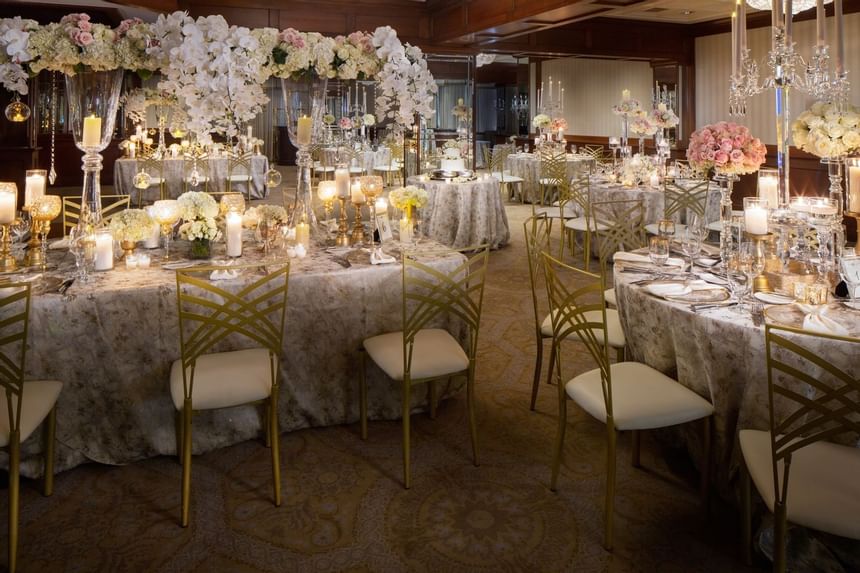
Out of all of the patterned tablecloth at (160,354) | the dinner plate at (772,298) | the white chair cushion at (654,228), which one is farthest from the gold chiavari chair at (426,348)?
the white chair cushion at (654,228)

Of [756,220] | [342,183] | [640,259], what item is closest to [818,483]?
[756,220]

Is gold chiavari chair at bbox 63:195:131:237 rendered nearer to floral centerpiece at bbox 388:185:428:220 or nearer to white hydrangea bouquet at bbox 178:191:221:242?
white hydrangea bouquet at bbox 178:191:221:242

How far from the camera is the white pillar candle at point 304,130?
3.46 m

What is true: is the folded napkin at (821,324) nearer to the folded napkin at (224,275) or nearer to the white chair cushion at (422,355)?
the white chair cushion at (422,355)

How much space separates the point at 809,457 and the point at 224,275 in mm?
2339

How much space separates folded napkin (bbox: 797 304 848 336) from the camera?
6.67 feet

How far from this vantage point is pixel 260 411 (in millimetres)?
3035

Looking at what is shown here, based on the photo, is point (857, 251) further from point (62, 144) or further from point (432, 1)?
point (62, 144)

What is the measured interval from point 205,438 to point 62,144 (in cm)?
1230

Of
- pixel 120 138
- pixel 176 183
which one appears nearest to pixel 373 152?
pixel 176 183

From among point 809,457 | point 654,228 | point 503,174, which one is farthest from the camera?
point 503,174

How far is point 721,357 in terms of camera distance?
2256 millimetres

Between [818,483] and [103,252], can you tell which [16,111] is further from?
→ [818,483]

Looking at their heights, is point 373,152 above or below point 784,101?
above
